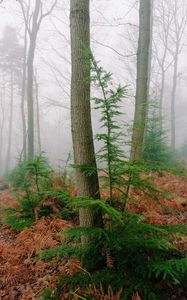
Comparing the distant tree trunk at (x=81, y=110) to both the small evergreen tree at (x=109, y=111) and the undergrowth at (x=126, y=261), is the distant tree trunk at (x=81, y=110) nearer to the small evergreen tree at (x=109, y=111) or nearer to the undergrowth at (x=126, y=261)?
the small evergreen tree at (x=109, y=111)

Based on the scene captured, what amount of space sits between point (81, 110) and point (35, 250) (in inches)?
85.9

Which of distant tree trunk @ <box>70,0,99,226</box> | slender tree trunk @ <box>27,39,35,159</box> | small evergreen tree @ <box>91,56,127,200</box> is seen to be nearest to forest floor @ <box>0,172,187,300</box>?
distant tree trunk @ <box>70,0,99,226</box>

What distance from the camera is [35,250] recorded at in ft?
13.5

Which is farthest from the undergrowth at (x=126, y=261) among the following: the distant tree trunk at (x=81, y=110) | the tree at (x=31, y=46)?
the tree at (x=31, y=46)

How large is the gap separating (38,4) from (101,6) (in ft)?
16.2

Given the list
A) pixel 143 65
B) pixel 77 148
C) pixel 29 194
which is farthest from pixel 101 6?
pixel 77 148

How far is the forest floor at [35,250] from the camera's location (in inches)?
128

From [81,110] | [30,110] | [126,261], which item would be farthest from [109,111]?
[30,110]

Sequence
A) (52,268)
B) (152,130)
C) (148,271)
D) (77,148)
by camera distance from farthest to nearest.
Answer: (152,130) → (52,268) → (77,148) → (148,271)

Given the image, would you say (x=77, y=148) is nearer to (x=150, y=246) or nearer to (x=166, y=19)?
(x=150, y=246)

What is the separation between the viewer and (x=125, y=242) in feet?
9.16

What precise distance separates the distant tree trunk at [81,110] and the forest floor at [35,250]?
52cm

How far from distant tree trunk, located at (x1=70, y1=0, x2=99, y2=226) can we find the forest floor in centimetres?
52

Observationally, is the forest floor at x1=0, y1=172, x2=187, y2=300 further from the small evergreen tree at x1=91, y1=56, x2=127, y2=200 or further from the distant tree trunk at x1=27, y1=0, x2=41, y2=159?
the distant tree trunk at x1=27, y1=0, x2=41, y2=159
